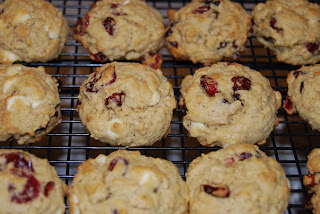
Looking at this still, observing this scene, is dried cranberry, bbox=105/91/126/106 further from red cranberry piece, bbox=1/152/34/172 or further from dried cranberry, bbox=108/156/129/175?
red cranberry piece, bbox=1/152/34/172

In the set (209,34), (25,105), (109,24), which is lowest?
(25,105)

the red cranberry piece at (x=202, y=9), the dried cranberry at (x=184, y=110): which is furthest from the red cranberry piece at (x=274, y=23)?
the dried cranberry at (x=184, y=110)

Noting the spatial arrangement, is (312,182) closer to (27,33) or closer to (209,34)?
(209,34)

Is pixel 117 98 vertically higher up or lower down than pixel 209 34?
lower down

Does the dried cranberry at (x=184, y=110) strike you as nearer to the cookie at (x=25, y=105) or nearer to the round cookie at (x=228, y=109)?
the round cookie at (x=228, y=109)

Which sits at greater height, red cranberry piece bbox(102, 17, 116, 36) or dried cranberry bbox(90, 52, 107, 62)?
red cranberry piece bbox(102, 17, 116, 36)

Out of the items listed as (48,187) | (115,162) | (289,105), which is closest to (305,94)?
(289,105)

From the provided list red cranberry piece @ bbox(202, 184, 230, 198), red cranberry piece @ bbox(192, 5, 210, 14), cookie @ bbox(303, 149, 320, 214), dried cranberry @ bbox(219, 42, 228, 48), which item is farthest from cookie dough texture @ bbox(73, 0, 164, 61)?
cookie @ bbox(303, 149, 320, 214)

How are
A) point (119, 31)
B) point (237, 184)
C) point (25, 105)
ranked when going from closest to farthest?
point (237, 184)
point (25, 105)
point (119, 31)
